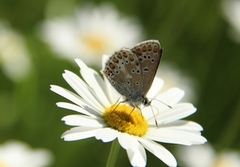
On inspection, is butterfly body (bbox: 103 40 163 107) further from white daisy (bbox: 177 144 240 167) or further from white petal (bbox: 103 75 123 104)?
white daisy (bbox: 177 144 240 167)

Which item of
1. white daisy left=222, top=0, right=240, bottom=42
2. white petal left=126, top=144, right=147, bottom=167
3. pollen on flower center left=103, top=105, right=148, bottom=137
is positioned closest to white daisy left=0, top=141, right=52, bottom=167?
pollen on flower center left=103, top=105, right=148, bottom=137

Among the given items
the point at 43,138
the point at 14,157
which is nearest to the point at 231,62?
the point at 43,138

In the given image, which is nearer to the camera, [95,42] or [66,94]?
[66,94]

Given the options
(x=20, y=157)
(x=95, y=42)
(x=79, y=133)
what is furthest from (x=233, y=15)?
(x=79, y=133)

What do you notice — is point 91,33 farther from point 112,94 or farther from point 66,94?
point 66,94

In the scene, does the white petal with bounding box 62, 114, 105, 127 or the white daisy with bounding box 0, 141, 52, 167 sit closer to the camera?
the white petal with bounding box 62, 114, 105, 127

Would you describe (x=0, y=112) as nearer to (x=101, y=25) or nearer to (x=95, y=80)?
(x=101, y=25)
